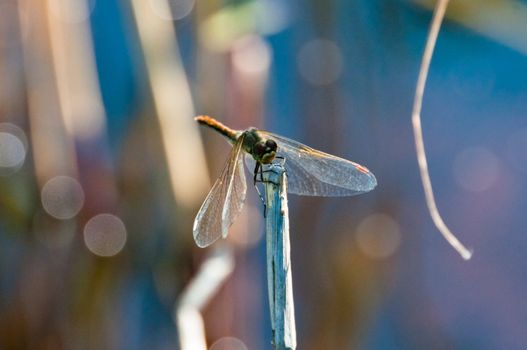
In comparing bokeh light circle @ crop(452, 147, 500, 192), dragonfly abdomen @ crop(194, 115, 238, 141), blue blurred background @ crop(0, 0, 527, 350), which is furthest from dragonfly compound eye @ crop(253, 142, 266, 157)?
bokeh light circle @ crop(452, 147, 500, 192)

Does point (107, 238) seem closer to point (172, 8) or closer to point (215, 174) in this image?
point (215, 174)

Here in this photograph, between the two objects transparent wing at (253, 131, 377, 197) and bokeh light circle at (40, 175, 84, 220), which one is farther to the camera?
bokeh light circle at (40, 175, 84, 220)

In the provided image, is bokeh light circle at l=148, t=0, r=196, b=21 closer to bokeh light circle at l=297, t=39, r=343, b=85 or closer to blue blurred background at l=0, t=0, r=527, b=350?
blue blurred background at l=0, t=0, r=527, b=350

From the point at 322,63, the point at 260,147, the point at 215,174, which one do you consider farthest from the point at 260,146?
the point at 322,63

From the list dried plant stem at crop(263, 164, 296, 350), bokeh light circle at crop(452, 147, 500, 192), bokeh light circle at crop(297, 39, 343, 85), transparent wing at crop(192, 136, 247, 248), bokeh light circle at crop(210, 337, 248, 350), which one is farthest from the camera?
bokeh light circle at crop(452, 147, 500, 192)

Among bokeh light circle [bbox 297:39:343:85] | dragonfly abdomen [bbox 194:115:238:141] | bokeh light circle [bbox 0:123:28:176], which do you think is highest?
bokeh light circle [bbox 297:39:343:85]

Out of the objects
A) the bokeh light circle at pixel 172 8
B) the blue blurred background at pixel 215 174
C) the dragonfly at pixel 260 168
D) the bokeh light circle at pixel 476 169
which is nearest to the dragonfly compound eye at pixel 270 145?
the dragonfly at pixel 260 168

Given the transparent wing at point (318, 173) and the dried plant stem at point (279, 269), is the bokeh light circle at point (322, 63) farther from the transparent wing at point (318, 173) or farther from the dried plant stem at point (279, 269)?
the dried plant stem at point (279, 269)

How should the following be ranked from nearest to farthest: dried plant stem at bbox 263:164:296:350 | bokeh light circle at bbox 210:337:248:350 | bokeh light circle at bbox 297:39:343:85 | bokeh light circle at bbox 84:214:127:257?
dried plant stem at bbox 263:164:296:350 < bokeh light circle at bbox 210:337:248:350 < bokeh light circle at bbox 84:214:127:257 < bokeh light circle at bbox 297:39:343:85
